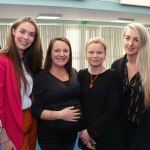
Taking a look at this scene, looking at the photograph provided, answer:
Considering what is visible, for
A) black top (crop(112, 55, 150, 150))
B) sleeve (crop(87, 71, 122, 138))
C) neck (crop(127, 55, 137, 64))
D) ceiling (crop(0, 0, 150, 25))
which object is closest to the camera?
sleeve (crop(87, 71, 122, 138))

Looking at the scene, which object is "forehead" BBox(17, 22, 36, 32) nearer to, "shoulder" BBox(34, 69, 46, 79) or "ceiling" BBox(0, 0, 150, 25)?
"shoulder" BBox(34, 69, 46, 79)

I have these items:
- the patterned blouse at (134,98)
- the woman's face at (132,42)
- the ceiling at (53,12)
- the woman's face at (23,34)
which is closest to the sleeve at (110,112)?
the patterned blouse at (134,98)

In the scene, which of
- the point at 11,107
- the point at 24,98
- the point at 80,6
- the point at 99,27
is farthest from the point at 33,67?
the point at 99,27

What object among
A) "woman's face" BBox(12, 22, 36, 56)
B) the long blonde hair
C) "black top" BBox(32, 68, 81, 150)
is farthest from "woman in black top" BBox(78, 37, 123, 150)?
"woman's face" BBox(12, 22, 36, 56)

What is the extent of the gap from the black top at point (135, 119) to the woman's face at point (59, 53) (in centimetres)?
54

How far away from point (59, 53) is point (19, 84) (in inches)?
14.8

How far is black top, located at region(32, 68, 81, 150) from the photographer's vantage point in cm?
170

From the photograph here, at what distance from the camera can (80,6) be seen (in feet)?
13.0

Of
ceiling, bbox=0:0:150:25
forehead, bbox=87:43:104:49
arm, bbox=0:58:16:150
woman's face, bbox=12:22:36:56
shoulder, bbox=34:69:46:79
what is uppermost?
ceiling, bbox=0:0:150:25

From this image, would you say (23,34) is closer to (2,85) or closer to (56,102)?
(2,85)

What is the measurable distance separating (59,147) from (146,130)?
716 millimetres

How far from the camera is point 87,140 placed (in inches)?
72.4

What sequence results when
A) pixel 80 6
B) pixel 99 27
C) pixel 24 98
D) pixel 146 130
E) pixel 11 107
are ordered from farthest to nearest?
pixel 99 27 → pixel 80 6 → pixel 146 130 → pixel 24 98 → pixel 11 107

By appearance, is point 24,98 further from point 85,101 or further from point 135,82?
point 135,82
